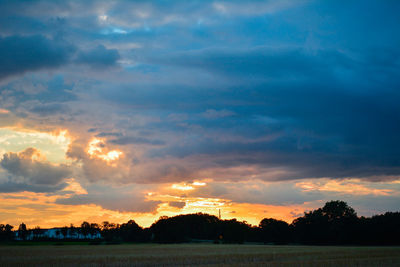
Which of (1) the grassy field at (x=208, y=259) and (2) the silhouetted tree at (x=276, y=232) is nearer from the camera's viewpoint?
(1) the grassy field at (x=208, y=259)

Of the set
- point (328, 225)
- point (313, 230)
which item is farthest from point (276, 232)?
point (328, 225)

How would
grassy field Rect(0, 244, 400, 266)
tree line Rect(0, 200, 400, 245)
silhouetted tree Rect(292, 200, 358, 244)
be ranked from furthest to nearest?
silhouetted tree Rect(292, 200, 358, 244) < tree line Rect(0, 200, 400, 245) < grassy field Rect(0, 244, 400, 266)

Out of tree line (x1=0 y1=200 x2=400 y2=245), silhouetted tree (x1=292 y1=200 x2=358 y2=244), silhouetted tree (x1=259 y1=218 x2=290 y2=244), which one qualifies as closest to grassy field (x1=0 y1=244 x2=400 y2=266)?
tree line (x1=0 y1=200 x2=400 y2=245)

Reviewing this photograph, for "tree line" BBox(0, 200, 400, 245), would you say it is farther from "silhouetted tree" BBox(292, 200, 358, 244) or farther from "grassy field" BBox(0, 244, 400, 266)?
"grassy field" BBox(0, 244, 400, 266)

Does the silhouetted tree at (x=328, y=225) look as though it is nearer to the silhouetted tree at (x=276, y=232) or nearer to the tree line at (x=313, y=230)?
the tree line at (x=313, y=230)

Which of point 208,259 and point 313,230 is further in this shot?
point 313,230

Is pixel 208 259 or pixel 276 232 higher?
pixel 208 259

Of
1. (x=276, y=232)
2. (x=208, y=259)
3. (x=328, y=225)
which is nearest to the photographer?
(x=208, y=259)

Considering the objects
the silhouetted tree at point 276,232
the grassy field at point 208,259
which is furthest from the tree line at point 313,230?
the grassy field at point 208,259

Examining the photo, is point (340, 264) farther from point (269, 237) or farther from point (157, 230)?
point (157, 230)

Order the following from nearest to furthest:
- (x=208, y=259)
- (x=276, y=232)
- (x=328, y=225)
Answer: (x=208, y=259)
(x=328, y=225)
(x=276, y=232)

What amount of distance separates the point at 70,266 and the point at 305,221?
127079 millimetres

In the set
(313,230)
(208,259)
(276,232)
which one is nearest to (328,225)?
(313,230)

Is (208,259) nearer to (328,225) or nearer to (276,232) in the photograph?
(328,225)
